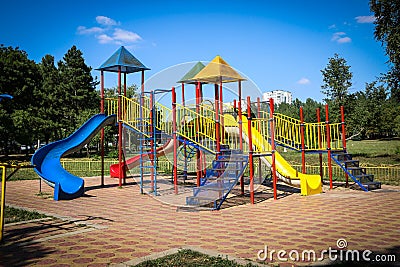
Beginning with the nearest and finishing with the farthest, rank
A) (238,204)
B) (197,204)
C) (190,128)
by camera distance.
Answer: (197,204), (238,204), (190,128)

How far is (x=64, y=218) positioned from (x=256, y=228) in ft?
14.7

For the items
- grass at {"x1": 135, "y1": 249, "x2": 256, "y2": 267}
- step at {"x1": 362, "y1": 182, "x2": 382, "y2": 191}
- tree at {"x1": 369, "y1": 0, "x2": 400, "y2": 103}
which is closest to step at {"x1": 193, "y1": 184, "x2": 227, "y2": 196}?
grass at {"x1": 135, "y1": 249, "x2": 256, "y2": 267}

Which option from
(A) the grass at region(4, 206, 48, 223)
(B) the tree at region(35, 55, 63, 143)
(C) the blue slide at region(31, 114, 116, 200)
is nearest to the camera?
(A) the grass at region(4, 206, 48, 223)

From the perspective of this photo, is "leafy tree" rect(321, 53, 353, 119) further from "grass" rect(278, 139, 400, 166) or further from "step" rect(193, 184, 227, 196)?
"step" rect(193, 184, 227, 196)

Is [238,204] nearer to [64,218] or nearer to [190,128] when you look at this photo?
[190,128]

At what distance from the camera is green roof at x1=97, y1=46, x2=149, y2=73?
557 inches

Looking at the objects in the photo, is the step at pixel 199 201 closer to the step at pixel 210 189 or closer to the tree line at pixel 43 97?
the step at pixel 210 189

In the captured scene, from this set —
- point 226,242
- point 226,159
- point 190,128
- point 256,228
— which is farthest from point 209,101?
point 226,242

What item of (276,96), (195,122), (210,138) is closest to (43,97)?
(276,96)

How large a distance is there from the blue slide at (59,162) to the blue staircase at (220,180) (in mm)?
4543

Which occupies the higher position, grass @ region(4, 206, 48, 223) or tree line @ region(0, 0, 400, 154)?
tree line @ region(0, 0, 400, 154)

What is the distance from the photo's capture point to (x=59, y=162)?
12750 millimetres

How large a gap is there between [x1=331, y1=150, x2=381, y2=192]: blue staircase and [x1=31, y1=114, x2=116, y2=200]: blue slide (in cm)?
873

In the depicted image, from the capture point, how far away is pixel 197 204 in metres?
9.65
